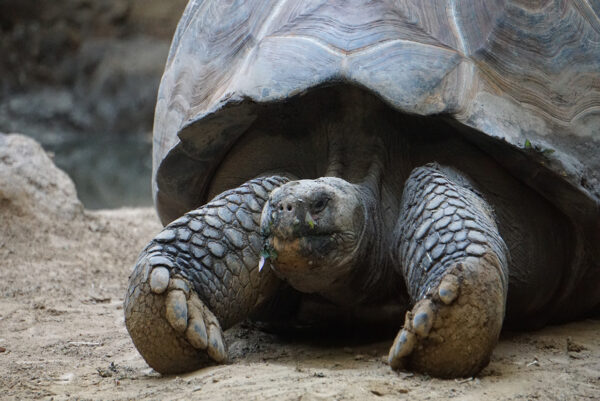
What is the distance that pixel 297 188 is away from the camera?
276 centimetres

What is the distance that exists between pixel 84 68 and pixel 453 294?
14374mm

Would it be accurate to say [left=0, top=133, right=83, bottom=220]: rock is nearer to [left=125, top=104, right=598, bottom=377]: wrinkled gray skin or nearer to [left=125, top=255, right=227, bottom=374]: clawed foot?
[left=125, top=104, right=598, bottom=377]: wrinkled gray skin

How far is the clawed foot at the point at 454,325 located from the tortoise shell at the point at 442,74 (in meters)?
0.68

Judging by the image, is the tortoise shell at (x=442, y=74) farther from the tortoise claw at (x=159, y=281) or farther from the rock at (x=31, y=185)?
the rock at (x=31, y=185)

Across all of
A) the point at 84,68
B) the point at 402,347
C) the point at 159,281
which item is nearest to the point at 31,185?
the point at 159,281

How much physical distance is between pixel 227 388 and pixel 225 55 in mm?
1696

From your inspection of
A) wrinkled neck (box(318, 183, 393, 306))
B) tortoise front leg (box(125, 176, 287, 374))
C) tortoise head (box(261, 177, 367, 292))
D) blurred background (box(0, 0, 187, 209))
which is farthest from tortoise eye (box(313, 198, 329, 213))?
blurred background (box(0, 0, 187, 209))

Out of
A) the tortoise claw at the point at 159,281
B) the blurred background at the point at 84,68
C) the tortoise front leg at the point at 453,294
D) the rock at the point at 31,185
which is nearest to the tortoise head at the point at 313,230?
the tortoise front leg at the point at 453,294

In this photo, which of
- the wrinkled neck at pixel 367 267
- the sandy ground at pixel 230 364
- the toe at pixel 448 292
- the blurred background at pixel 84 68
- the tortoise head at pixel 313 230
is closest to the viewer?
the sandy ground at pixel 230 364

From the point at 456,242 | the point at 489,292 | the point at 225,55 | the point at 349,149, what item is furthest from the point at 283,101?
the point at 489,292

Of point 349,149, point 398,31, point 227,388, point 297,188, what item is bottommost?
point 227,388

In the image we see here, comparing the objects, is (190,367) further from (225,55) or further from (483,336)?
(225,55)

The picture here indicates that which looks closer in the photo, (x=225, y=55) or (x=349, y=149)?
(x=349, y=149)

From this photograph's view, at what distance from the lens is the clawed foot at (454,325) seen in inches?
99.8
